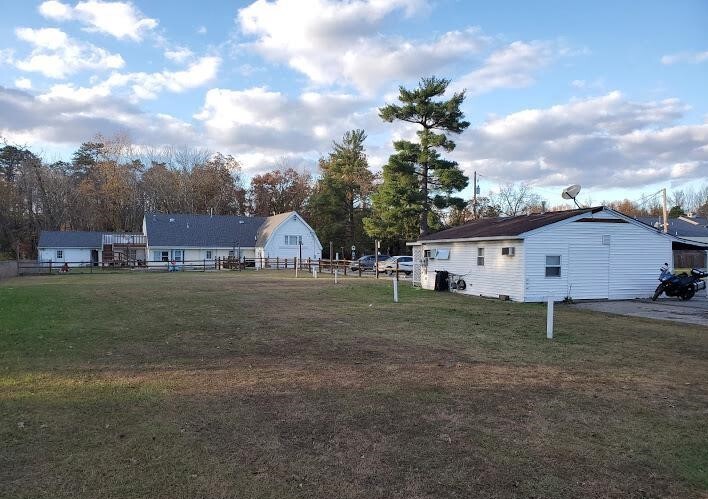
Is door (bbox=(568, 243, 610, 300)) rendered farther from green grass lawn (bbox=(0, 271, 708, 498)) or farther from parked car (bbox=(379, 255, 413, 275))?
parked car (bbox=(379, 255, 413, 275))

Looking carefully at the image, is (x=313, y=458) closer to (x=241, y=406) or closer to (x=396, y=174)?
(x=241, y=406)

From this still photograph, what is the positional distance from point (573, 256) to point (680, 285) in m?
3.97

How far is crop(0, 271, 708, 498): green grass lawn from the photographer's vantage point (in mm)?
3947

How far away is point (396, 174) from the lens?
40.0m

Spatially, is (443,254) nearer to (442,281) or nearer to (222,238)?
(442,281)

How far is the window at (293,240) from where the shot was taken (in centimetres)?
5332

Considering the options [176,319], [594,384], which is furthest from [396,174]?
[594,384]

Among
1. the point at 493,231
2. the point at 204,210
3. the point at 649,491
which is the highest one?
the point at 204,210

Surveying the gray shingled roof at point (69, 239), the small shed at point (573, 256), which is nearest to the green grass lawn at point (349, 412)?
the small shed at point (573, 256)

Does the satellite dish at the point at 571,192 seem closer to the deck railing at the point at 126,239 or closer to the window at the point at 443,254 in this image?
the window at the point at 443,254

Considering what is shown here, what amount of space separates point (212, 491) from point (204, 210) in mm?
69234

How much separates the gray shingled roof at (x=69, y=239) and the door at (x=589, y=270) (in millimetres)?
51617

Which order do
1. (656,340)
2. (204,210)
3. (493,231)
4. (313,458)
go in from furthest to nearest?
(204,210), (493,231), (656,340), (313,458)

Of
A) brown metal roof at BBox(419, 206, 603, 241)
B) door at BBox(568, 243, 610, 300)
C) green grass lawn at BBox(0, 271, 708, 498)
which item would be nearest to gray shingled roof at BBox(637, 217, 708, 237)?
brown metal roof at BBox(419, 206, 603, 241)
